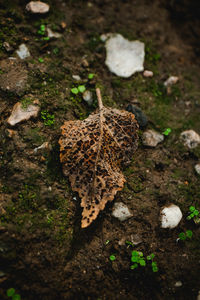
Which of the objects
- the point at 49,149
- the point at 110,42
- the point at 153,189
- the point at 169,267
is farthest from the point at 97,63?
the point at 169,267

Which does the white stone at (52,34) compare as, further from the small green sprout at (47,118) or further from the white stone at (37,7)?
the small green sprout at (47,118)

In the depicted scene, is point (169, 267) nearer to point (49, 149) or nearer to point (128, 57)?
point (49, 149)

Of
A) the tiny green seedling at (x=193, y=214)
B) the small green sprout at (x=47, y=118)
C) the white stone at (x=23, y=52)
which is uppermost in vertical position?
the white stone at (x=23, y=52)

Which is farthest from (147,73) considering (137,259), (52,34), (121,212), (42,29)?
(137,259)

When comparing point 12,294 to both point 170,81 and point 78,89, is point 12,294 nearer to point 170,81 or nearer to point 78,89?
point 78,89

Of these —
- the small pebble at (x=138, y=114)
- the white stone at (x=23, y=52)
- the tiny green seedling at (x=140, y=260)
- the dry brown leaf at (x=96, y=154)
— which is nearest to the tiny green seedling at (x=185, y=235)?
the tiny green seedling at (x=140, y=260)

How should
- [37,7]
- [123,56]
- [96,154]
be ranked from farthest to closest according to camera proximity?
[123,56]
[37,7]
[96,154]
